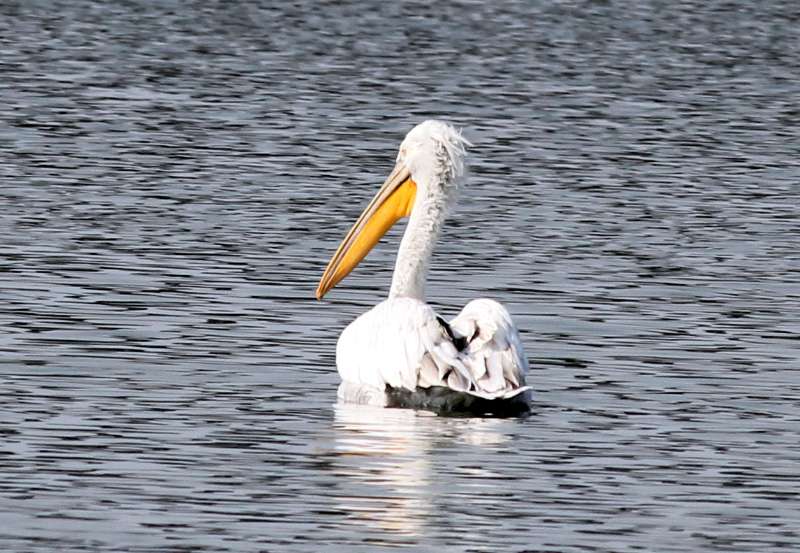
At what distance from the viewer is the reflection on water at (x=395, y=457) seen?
25.2ft

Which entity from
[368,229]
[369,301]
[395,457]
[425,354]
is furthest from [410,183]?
[395,457]

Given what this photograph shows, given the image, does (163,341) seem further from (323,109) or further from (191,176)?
(323,109)

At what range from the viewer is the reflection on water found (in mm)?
7680

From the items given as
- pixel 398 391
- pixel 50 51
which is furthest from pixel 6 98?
pixel 398 391

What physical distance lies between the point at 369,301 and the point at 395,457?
3.65m

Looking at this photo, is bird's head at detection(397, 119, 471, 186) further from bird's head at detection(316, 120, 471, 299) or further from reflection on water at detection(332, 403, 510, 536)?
reflection on water at detection(332, 403, 510, 536)

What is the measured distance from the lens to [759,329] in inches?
446

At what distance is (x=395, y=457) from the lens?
8.57 metres

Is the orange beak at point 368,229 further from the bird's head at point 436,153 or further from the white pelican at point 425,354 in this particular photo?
the white pelican at point 425,354

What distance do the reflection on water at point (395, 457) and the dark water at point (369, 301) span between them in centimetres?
2

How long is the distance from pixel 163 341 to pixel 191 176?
224 inches

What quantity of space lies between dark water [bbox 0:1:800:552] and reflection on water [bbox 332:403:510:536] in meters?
0.02

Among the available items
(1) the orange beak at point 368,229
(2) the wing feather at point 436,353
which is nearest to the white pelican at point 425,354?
(2) the wing feather at point 436,353

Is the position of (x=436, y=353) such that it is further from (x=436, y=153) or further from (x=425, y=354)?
(x=436, y=153)
